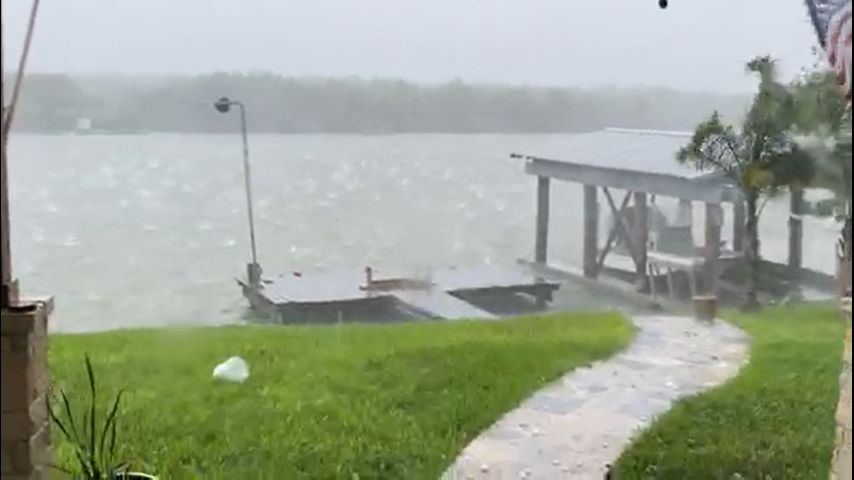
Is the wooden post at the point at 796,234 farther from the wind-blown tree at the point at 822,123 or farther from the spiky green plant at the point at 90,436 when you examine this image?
the spiky green plant at the point at 90,436

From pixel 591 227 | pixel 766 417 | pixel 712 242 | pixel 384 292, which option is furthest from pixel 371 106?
pixel 766 417

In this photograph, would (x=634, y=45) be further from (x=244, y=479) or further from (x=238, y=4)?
(x=244, y=479)

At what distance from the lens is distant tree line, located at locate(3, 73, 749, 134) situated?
303cm

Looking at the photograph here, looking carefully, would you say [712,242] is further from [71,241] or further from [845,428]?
[71,241]

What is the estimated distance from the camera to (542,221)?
10.8ft

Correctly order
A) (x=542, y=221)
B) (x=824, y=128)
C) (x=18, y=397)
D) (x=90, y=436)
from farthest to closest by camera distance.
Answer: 1. (x=542, y=221)
2. (x=824, y=128)
3. (x=90, y=436)
4. (x=18, y=397)

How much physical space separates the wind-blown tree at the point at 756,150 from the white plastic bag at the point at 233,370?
1.28m

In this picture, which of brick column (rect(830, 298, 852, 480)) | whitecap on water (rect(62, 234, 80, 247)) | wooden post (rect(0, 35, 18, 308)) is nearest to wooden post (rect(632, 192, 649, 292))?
brick column (rect(830, 298, 852, 480))

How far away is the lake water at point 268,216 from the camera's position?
3.14m

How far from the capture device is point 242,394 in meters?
3.24

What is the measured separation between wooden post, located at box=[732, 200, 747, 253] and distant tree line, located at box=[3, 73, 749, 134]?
0.78 ft

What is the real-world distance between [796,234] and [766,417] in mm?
466

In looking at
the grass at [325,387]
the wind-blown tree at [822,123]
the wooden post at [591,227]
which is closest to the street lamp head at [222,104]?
the grass at [325,387]

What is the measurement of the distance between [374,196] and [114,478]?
3.83 feet
